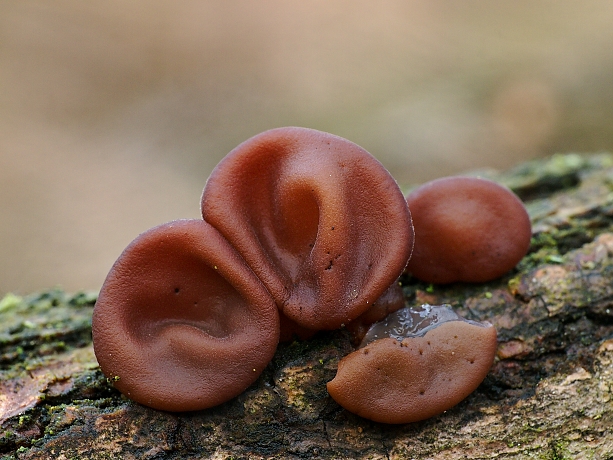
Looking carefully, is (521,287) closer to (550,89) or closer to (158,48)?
(550,89)

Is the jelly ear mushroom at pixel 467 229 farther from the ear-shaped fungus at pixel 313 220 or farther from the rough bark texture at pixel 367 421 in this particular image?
the ear-shaped fungus at pixel 313 220

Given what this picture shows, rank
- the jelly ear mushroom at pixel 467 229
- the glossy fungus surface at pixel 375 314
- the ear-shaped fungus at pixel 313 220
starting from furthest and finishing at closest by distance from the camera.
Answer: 1. the jelly ear mushroom at pixel 467 229
2. the glossy fungus surface at pixel 375 314
3. the ear-shaped fungus at pixel 313 220

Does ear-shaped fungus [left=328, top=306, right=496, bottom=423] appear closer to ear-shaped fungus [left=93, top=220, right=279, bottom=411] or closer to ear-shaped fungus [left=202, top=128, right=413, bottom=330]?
ear-shaped fungus [left=202, top=128, right=413, bottom=330]

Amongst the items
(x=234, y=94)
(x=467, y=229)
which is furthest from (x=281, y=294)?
(x=234, y=94)

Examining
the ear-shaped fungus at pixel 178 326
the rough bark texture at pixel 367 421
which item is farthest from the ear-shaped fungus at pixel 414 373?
the ear-shaped fungus at pixel 178 326

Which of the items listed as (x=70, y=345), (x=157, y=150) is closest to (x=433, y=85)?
(x=157, y=150)

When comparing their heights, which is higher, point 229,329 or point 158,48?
point 158,48
